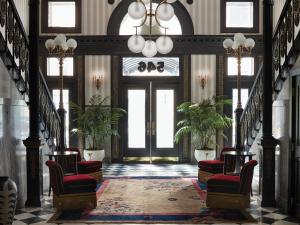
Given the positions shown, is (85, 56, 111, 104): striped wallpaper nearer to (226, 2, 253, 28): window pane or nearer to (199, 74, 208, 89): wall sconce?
(199, 74, 208, 89): wall sconce

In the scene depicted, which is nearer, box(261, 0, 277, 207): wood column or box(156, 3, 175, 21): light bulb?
box(261, 0, 277, 207): wood column

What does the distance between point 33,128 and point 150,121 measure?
6.57 meters

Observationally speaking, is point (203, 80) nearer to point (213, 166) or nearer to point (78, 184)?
point (213, 166)

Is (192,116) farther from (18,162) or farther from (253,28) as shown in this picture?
(18,162)

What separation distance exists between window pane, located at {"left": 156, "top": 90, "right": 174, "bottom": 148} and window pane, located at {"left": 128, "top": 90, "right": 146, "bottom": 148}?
1.43 feet

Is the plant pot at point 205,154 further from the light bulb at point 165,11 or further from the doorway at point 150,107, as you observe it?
the light bulb at point 165,11

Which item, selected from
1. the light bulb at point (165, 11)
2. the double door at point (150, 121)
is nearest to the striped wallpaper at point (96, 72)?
the double door at point (150, 121)

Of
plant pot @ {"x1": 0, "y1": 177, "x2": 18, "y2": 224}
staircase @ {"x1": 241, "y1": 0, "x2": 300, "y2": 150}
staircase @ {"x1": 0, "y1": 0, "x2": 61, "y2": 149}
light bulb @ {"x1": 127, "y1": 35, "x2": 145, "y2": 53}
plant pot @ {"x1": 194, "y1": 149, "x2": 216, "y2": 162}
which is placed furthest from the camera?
plant pot @ {"x1": 194, "y1": 149, "x2": 216, "y2": 162}

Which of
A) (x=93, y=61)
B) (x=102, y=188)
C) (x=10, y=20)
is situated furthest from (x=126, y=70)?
(x=10, y=20)

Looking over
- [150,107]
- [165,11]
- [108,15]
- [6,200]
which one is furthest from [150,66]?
[6,200]

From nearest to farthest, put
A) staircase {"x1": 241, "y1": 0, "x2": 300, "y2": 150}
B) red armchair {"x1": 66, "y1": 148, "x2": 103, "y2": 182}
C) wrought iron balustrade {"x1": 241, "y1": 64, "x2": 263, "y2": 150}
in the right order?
staircase {"x1": 241, "y1": 0, "x2": 300, "y2": 150}
wrought iron balustrade {"x1": 241, "y1": 64, "x2": 263, "y2": 150}
red armchair {"x1": 66, "y1": 148, "x2": 103, "y2": 182}

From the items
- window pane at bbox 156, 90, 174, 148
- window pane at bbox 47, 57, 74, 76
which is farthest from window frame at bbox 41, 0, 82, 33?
window pane at bbox 156, 90, 174, 148

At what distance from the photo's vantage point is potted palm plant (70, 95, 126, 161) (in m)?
12.2

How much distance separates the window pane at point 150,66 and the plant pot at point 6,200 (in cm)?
880
